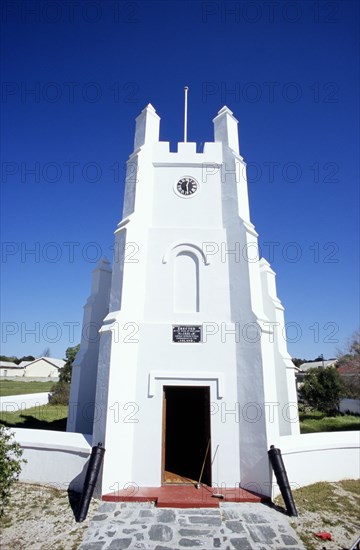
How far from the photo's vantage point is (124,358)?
340 inches

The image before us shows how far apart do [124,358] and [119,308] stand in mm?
1520

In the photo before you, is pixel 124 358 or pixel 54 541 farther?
pixel 124 358

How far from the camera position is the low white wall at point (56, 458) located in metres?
8.07

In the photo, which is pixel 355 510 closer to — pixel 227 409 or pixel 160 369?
pixel 227 409

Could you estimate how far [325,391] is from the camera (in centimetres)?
2697

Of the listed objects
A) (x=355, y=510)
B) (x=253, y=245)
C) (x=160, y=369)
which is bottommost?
(x=355, y=510)

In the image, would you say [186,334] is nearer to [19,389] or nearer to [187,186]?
[187,186]

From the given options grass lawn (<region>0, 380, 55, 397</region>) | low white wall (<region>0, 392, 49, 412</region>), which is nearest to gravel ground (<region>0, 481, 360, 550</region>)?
low white wall (<region>0, 392, 49, 412</region>)

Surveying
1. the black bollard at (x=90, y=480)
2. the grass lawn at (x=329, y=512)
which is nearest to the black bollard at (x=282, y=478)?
the grass lawn at (x=329, y=512)

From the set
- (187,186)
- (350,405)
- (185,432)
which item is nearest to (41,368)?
(350,405)

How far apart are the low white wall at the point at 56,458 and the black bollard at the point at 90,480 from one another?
1.82 ft

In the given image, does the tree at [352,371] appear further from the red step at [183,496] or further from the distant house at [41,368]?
the distant house at [41,368]

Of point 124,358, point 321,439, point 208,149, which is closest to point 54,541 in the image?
point 124,358

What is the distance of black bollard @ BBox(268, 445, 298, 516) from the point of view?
698cm
